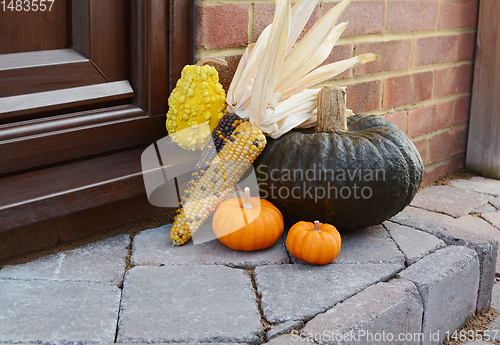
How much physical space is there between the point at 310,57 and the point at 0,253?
1.30 meters

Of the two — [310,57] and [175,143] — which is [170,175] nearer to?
[175,143]

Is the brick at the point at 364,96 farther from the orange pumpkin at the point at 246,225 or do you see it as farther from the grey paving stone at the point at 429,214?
the orange pumpkin at the point at 246,225

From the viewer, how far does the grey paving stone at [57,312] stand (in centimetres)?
123

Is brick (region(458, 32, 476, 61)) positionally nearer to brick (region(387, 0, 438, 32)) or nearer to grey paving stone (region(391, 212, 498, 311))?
brick (region(387, 0, 438, 32))

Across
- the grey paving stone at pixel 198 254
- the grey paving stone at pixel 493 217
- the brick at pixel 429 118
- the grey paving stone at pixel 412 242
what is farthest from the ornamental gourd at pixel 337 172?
the brick at pixel 429 118

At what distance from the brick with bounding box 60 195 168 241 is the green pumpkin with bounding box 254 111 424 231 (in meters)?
0.50

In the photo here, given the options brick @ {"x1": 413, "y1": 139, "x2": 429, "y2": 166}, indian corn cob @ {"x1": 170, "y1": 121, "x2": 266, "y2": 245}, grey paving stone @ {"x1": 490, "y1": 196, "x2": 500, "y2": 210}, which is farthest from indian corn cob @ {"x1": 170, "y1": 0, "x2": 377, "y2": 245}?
grey paving stone @ {"x1": 490, "y1": 196, "x2": 500, "y2": 210}

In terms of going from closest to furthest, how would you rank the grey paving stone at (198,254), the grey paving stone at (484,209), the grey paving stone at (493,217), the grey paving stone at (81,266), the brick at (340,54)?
the grey paving stone at (81,266)
the grey paving stone at (198,254)
the brick at (340,54)
the grey paving stone at (493,217)
the grey paving stone at (484,209)

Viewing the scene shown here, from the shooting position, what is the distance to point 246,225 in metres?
1.64

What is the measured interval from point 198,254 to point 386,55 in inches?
64.0

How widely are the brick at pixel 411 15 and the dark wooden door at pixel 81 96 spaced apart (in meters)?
1.26

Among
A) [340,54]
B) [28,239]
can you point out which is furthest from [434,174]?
[28,239]

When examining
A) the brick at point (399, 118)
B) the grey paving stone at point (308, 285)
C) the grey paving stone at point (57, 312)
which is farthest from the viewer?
the brick at point (399, 118)

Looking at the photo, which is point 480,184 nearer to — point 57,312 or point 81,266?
point 81,266
